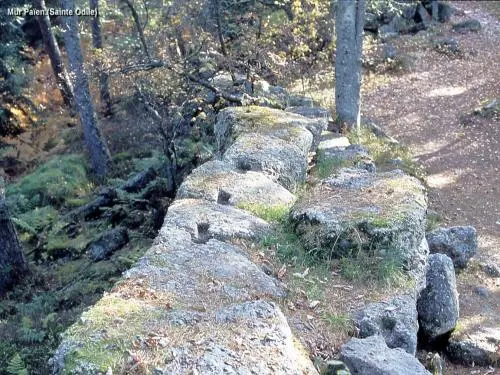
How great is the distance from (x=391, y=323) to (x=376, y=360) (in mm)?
837

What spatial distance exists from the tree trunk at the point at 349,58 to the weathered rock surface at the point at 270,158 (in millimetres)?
4878

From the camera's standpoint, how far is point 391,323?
515 centimetres

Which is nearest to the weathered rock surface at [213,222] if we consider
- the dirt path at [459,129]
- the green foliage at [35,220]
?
the dirt path at [459,129]

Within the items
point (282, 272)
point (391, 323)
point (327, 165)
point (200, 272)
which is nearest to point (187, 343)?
point (200, 272)

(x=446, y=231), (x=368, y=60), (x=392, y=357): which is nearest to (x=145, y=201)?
(x=446, y=231)

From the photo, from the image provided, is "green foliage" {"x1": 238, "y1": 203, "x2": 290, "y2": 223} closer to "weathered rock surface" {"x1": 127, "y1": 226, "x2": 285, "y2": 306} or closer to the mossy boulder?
"weathered rock surface" {"x1": 127, "y1": 226, "x2": 285, "y2": 306}

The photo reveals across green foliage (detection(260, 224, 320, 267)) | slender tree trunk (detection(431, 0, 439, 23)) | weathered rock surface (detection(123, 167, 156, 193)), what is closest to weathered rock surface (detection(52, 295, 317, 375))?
green foliage (detection(260, 224, 320, 267))

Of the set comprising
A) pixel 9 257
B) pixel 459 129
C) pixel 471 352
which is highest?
pixel 471 352

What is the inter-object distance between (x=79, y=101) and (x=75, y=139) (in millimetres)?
3881

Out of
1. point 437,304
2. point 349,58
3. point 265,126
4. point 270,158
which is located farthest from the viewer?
point 349,58

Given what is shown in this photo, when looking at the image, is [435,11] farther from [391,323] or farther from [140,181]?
[391,323]

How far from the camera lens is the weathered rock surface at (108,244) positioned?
10289 millimetres

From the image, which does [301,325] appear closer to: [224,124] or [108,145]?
[224,124]

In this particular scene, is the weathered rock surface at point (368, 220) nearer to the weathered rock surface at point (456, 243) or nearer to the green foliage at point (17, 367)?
the weathered rock surface at point (456, 243)
